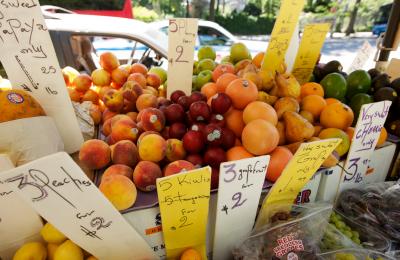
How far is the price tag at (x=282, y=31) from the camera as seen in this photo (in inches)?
47.8

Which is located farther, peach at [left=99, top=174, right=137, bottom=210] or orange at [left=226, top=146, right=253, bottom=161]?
orange at [left=226, top=146, right=253, bottom=161]

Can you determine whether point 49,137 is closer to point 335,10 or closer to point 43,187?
point 43,187

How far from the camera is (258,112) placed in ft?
3.23

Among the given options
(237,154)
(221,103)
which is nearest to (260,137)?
(237,154)

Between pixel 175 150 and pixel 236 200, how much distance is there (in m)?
0.29

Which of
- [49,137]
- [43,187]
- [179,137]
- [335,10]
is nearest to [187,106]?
[179,137]

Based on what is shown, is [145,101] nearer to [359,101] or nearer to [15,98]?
[15,98]

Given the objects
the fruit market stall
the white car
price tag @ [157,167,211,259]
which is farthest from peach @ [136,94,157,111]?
the white car

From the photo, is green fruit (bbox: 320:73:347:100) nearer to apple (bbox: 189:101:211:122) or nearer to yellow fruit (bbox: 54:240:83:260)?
apple (bbox: 189:101:211:122)

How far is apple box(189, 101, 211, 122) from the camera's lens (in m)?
1.02

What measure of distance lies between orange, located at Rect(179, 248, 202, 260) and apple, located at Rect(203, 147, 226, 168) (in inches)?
11.5

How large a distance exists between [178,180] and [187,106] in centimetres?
49

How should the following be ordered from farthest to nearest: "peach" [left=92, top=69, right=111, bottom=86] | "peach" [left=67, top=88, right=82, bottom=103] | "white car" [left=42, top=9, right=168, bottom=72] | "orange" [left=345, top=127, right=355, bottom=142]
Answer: "white car" [left=42, top=9, right=168, bottom=72] < "peach" [left=92, top=69, right=111, bottom=86] < "peach" [left=67, top=88, right=82, bottom=103] < "orange" [left=345, top=127, right=355, bottom=142]

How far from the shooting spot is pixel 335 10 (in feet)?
62.4
